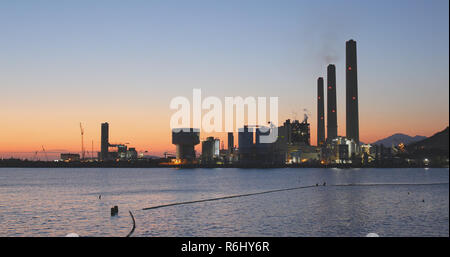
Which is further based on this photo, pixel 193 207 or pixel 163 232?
pixel 193 207

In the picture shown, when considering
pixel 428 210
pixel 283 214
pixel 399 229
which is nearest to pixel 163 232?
pixel 283 214

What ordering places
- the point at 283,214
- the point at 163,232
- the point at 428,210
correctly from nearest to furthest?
the point at 163,232 < the point at 283,214 < the point at 428,210

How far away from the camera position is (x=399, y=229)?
48844 millimetres

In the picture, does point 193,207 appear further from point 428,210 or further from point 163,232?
point 428,210
